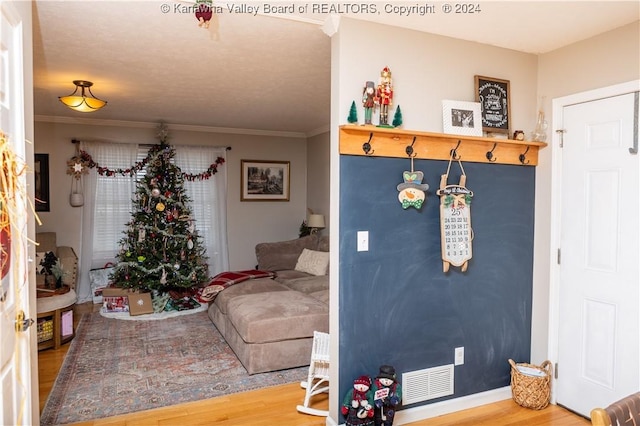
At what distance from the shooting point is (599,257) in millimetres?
2789

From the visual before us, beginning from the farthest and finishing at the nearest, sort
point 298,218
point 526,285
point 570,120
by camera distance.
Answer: point 298,218, point 526,285, point 570,120

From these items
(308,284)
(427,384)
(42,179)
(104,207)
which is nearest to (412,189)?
(427,384)

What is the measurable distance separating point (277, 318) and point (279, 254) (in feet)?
8.02

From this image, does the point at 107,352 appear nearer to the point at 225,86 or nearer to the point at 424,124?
the point at 225,86

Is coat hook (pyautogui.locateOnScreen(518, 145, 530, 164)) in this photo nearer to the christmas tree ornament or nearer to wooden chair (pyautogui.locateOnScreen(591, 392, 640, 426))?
the christmas tree ornament

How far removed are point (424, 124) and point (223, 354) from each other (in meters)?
2.71

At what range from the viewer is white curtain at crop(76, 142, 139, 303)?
605cm

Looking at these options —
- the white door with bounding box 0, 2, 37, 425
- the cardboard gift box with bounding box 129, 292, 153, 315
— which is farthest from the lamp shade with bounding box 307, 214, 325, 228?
the white door with bounding box 0, 2, 37, 425

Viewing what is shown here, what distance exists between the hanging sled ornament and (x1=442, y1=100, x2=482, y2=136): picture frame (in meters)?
0.15

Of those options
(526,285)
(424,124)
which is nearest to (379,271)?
(424,124)

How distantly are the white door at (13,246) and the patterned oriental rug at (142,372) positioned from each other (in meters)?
1.22

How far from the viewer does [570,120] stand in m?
2.96

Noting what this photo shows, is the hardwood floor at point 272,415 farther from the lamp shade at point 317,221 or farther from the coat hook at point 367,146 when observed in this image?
the lamp shade at point 317,221

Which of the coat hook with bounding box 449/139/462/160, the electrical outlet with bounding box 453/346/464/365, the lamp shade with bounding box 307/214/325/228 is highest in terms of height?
the coat hook with bounding box 449/139/462/160
